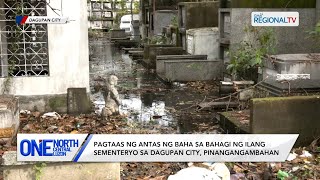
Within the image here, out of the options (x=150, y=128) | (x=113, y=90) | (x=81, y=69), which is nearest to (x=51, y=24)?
(x=81, y=69)

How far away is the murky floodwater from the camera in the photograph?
912cm

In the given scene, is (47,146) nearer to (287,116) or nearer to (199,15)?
(287,116)

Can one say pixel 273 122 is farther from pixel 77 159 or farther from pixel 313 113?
pixel 77 159

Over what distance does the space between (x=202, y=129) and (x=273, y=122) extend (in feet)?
5.57

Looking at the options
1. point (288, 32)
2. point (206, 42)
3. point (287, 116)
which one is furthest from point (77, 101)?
point (206, 42)

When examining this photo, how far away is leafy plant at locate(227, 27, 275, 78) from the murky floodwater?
1.24 metres

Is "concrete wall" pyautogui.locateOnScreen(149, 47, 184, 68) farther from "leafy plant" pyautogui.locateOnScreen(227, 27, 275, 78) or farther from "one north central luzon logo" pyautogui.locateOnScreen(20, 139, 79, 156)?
"one north central luzon logo" pyautogui.locateOnScreen(20, 139, 79, 156)

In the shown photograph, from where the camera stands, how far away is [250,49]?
1270 centimetres

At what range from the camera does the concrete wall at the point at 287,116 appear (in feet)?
22.9

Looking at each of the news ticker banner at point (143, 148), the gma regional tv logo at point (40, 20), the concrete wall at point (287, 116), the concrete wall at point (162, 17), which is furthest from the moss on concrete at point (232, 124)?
the concrete wall at point (162, 17)

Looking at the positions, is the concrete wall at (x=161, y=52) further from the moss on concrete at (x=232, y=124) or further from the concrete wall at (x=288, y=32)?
the moss on concrete at (x=232, y=124)

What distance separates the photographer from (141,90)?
501 inches

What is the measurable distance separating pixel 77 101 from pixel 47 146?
5.06m

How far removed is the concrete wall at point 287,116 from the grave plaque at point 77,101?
150 inches
